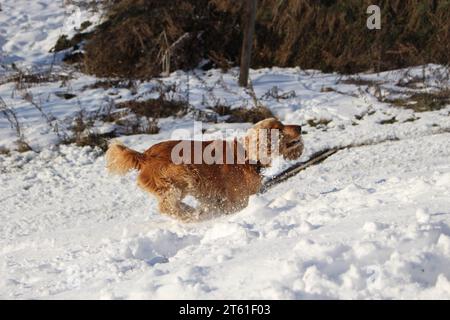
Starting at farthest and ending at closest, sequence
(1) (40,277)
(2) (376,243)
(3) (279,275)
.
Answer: (1) (40,277), (2) (376,243), (3) (279,275)

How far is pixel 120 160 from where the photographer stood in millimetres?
5969

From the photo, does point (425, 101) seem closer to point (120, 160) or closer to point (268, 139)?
point (268, 139)

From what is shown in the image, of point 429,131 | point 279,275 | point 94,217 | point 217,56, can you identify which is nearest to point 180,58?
point 217,56

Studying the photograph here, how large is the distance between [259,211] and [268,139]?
139 cm

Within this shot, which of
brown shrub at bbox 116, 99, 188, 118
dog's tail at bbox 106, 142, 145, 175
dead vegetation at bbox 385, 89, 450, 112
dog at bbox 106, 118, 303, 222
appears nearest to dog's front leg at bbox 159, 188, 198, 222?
dog at bbox 106, 118, 303, 222

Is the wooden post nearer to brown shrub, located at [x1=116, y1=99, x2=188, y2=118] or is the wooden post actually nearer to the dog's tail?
brown shrub, located at [x1=116, y1=99, x2=188, y2=118]

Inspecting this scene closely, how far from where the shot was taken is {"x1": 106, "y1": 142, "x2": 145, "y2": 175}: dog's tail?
597cm

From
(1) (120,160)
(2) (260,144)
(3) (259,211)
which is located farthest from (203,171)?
(3) (259,211)

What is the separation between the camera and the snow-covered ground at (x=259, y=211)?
11.3 ft

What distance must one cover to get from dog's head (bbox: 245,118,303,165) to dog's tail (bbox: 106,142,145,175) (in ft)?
3.64

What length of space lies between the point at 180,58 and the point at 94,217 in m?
7.66

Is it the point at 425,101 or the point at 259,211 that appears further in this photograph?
the point at 425,101

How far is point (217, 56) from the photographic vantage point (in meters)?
14.2
